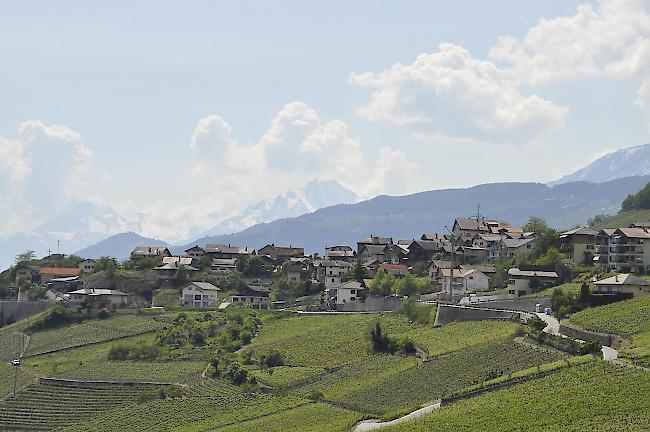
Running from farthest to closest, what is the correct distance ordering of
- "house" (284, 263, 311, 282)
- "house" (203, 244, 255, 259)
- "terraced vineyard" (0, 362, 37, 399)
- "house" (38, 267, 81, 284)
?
1. "house" (203, 244, 255, 259)
2. "house" (38, 267, 81, 284)
3. "house" (284, 263, 311, 282)
4. "terraced vineyard" (0, 362, 37, 399)

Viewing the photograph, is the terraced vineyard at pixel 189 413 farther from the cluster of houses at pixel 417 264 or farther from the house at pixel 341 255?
the house at pixel 341 255

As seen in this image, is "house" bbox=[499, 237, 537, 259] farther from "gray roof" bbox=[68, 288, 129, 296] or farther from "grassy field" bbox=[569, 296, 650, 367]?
"grassy field" bbox=[569, 296, 650, 367]

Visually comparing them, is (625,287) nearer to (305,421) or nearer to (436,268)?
(305,421)

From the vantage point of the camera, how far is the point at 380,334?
85250 mm

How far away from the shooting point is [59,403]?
8456 centimetres

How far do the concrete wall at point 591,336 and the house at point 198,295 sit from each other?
57456 mm

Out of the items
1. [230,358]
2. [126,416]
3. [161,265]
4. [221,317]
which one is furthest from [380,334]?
[161,265]

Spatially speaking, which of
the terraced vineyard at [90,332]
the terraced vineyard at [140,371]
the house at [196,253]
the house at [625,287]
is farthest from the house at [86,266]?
the house at [625,287]

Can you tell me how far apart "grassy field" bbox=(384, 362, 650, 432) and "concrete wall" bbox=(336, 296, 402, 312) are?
44917mm

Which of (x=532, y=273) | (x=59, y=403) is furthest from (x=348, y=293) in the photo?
(x=59, y=403)

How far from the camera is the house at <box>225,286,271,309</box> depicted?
394 ft

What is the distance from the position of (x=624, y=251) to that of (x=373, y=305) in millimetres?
22937

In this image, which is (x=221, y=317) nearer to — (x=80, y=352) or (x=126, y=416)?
(x=80, y=352)

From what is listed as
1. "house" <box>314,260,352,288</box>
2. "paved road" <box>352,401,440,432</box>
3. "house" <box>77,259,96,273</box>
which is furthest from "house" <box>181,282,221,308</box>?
"paved road" <box>352,401,440,432</box>
